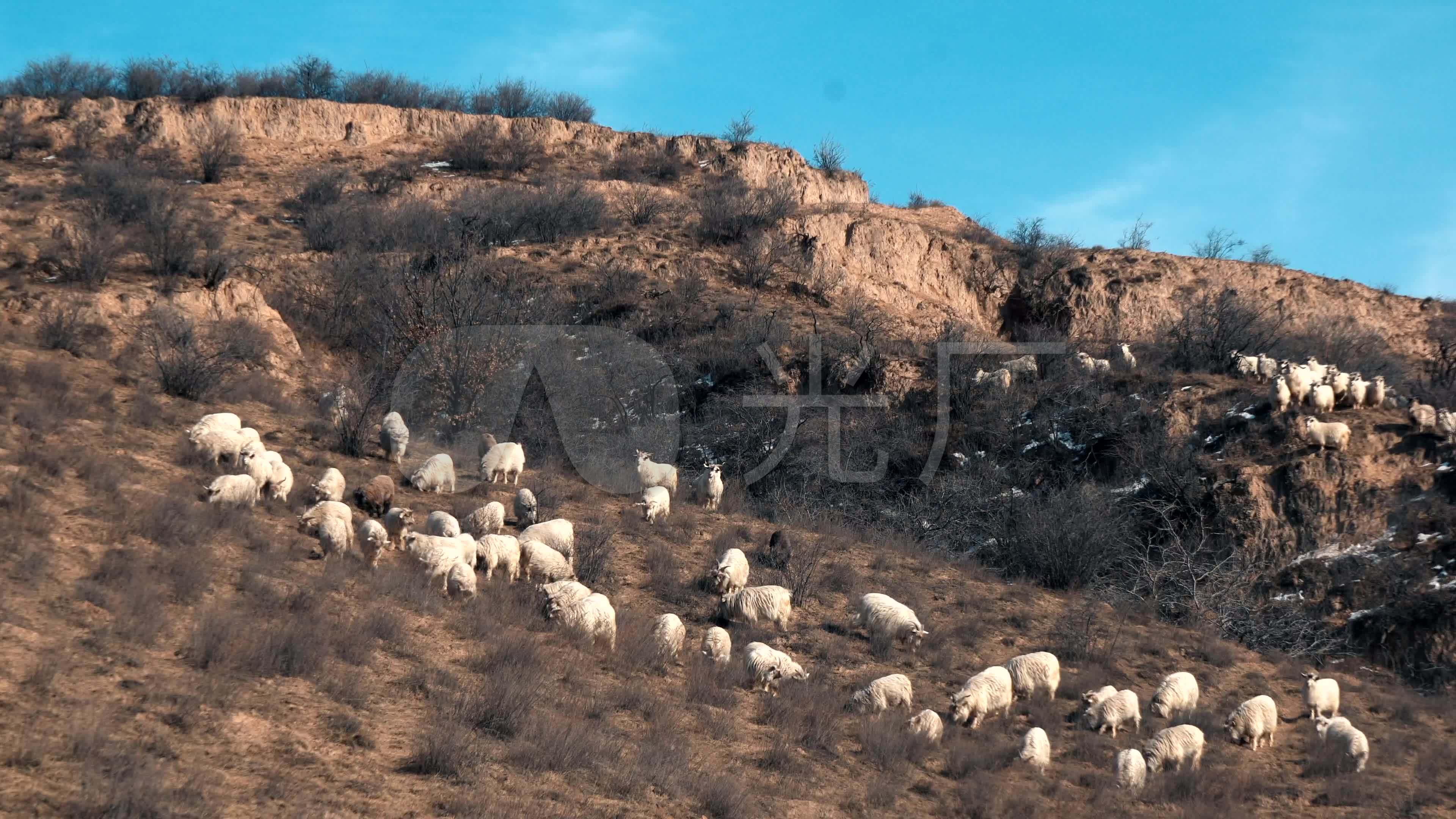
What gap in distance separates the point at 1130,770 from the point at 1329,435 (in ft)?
46.0

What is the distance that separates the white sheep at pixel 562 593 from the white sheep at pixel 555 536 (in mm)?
1821

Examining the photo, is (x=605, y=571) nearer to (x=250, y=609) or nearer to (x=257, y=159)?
(x=250, y=609)

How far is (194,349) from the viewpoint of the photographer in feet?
67.1

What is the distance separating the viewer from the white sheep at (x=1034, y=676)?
14195mm

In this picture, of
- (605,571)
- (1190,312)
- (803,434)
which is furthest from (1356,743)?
(1190,312)

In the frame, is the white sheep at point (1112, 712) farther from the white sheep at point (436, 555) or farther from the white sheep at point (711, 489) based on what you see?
the white sheep at point (711, 489)

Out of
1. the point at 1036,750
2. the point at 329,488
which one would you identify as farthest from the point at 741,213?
the point at 1036,750

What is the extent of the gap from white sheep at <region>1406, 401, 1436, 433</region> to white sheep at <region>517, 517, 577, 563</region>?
57.2ft

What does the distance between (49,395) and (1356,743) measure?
17464 mm

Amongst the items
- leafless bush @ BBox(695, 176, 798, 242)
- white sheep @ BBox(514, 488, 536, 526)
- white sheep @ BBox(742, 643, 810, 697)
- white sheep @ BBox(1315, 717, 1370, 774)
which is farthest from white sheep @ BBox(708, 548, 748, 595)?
leafless bush @ BBox(695, 176, 798, 242)

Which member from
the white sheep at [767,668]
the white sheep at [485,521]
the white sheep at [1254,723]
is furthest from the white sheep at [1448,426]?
the white sheep at [485,521]

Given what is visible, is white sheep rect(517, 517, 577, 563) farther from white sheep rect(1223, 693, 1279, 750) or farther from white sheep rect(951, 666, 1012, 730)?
white sheep rect(1223, 693, 1279, 750)

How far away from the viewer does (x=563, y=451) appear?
26.0 metres

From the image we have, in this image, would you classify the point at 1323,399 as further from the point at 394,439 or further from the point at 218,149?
the point at 218,149
